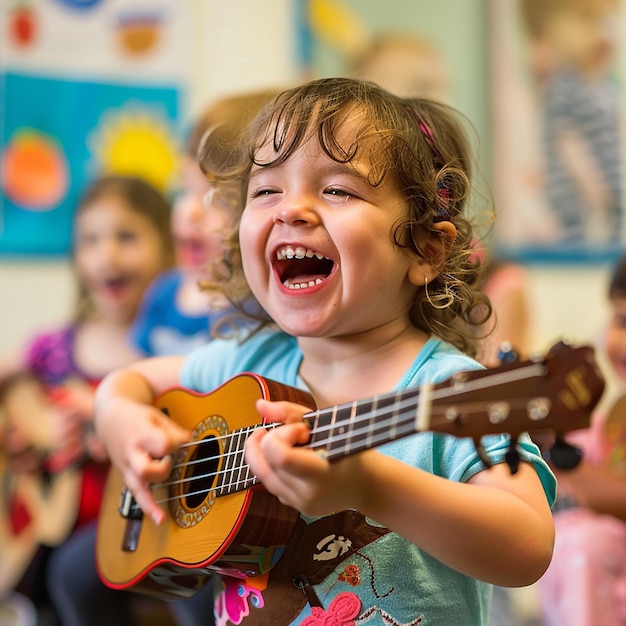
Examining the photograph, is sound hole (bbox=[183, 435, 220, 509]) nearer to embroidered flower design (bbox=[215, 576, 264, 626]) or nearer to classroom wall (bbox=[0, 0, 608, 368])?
embroidered flower design (bbox=[215, 576, 264, 626])

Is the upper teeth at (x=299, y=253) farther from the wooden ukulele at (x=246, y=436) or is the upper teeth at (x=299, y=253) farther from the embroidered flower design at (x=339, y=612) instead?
the embroidered flower design at (x=339, y=612)

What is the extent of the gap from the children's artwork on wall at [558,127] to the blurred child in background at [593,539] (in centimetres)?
98

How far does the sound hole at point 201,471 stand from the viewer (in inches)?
32.7

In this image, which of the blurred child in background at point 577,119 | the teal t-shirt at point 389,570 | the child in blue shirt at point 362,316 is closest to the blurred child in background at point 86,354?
the child in blue shirt at point 362,316

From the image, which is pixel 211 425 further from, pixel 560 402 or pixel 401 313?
pixel 560 402

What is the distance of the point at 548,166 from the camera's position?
2.34 metres

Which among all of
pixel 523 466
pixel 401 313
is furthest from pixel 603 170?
pixel 523 466

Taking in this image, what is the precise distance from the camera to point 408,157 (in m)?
0.80

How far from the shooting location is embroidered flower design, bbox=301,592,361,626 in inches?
29.4

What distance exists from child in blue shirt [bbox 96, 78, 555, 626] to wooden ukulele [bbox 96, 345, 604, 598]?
2 centimetres

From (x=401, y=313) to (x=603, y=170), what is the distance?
170 centimetres

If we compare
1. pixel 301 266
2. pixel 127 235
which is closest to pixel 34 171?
pixel 127 235

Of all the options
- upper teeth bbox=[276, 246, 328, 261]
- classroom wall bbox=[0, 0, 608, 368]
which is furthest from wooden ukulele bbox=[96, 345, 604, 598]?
classroom wall bbox=[0, 0, 608, 368]

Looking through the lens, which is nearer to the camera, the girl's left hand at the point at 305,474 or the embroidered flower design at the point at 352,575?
the girl's left hand at the point at 305,474
